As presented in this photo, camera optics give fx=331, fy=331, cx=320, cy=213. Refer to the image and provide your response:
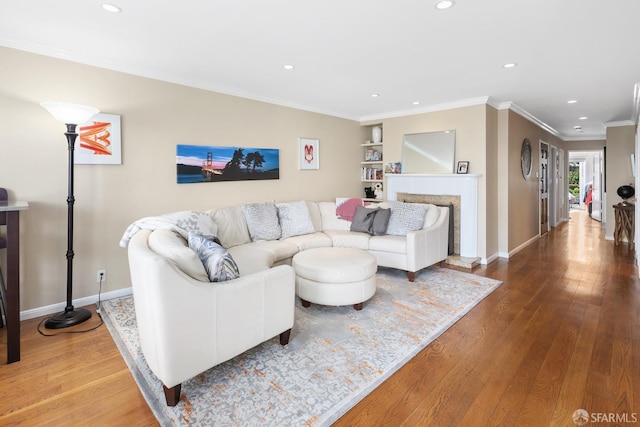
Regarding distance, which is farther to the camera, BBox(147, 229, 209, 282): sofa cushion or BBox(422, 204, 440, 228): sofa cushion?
BBox(422, 204, 440, 228): sofa cushion

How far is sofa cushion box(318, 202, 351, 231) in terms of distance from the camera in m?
4.70

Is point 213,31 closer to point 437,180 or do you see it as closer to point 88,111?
point 88,111

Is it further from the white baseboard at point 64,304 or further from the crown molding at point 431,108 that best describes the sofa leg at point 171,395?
the crown molding at point 431,108

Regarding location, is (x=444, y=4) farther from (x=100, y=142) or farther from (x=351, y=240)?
(x=100, y=142)

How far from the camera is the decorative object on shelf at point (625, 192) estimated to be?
5777 mm

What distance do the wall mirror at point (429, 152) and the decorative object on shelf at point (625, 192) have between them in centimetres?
358

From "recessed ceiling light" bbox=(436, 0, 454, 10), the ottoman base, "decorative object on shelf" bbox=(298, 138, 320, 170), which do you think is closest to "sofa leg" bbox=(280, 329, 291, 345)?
the ottoman base

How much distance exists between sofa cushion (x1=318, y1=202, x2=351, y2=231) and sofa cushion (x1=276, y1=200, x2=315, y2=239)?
0.41 meters

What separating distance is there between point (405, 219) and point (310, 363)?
2.47 metres

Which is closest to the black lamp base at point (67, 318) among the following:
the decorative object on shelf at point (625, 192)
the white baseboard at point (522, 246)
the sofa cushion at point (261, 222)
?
the sofa cushion at point (261, 222)

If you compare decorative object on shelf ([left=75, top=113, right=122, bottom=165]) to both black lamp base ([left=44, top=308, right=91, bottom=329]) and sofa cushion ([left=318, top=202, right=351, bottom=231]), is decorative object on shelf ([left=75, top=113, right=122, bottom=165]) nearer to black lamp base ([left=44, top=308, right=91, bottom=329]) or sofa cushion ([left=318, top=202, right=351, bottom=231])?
black lamp base ([left=44, top=308, right=91, bottom=329])

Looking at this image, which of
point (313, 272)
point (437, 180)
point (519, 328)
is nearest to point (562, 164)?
point (437, 180)

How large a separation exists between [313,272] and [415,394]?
1.33m

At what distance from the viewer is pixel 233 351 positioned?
199cm
